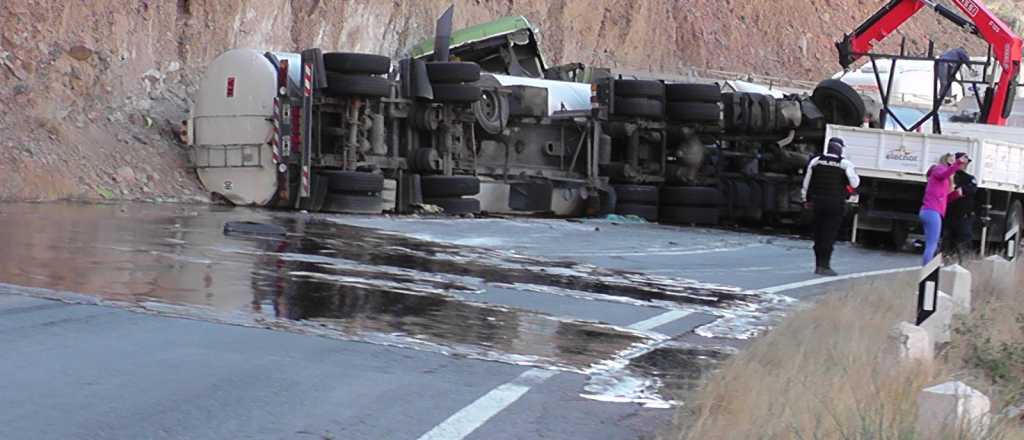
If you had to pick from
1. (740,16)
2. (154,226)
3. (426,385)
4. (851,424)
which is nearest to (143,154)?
(154,226)

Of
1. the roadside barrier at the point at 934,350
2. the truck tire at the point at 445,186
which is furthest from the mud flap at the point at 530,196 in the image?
the roadside barrier at the point at 934,350

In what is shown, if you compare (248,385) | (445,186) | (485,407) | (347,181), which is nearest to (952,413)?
(485,407)

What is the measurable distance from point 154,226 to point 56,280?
18.1 ft

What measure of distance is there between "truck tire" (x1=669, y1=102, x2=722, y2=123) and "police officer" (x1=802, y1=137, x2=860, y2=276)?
8.22 metres

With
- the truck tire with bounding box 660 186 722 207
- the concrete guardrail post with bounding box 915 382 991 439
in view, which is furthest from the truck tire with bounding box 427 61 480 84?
the concrete guardrail post with bounding box 915 382 991 439

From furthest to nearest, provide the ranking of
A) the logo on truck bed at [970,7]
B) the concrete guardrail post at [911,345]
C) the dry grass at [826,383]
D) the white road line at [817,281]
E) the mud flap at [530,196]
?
1. the logo on truck bed at [970,7]
2. the mud flap at [530,196]
3. the white road line at [817,281]
4. the concrete guardrail post at [911,345]
5. the dry grass at [826,383]

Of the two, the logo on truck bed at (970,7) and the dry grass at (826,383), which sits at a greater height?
the logo on truck bed at (970,7)

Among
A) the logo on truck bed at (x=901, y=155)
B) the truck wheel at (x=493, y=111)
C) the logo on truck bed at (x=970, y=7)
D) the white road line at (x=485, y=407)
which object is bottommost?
the white road line at (x=485, y=407)

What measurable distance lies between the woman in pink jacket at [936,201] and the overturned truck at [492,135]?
23.5 ft

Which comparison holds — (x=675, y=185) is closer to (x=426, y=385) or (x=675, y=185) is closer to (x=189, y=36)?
(x=189, y=36)

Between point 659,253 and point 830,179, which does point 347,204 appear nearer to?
point 659,253

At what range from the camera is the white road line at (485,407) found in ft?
20.7

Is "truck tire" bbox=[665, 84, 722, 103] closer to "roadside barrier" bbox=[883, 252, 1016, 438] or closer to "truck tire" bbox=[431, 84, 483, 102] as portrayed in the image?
"truck tire" bbox=[431, 84, 483, 102]

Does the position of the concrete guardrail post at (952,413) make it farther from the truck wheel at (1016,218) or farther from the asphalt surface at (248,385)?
the truck wheel at (1016,218)
